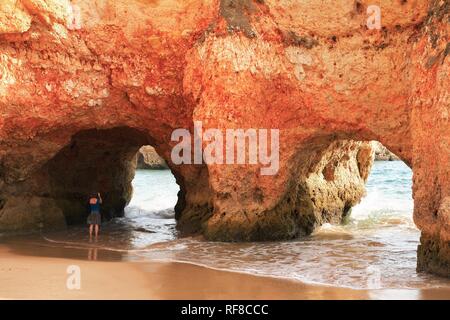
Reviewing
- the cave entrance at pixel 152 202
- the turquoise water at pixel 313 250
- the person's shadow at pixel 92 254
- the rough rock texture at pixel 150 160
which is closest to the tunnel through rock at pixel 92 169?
the turquoise water at pixel 313 250

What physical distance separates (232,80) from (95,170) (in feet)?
20.2

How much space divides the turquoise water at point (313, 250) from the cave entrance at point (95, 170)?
0.75 metres

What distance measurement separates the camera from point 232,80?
9266 mm

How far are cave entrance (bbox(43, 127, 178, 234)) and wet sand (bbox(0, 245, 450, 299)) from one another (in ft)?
17.4

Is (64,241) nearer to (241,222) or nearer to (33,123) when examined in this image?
(33,123)

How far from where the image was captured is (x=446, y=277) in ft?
22.0

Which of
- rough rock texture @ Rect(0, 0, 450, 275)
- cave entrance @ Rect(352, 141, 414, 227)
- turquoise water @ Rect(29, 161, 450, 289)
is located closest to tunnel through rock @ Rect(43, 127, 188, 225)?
turquoise water @ Rect(29, 161, 450, 289)

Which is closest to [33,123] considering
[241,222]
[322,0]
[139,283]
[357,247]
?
[241,222]

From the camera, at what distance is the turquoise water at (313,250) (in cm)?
700

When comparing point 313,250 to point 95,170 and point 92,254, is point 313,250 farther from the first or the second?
point 95,170

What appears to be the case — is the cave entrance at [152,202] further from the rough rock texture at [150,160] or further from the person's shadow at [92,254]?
the person's shadow at [92,254]

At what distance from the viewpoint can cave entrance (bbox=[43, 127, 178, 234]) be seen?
42.3 ft

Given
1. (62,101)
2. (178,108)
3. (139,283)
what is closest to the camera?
(139,283)
